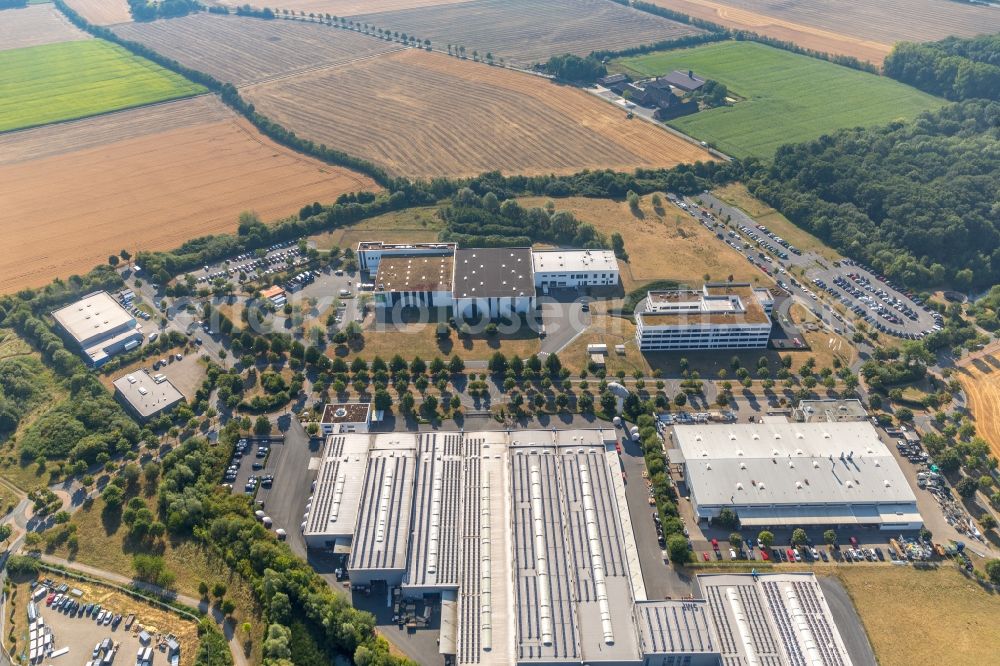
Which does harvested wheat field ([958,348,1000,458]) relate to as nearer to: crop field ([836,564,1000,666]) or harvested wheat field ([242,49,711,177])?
crop field ([836,564,1000,666])

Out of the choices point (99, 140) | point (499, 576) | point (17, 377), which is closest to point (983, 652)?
point (499, 576)

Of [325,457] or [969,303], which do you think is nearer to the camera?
[325,457]

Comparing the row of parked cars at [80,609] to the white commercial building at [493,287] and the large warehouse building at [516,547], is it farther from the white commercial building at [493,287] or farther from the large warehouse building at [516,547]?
the white commercial building at [493,287]

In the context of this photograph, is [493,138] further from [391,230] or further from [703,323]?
[703,323]

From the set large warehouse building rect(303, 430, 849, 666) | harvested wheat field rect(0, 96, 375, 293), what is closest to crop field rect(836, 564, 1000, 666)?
large warehouse building rect(303, 430, 849, 666)

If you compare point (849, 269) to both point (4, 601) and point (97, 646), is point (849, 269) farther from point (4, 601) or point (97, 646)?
point (4, 601)

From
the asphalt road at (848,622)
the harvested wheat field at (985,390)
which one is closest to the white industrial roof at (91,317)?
the asphalt road at (848,622)

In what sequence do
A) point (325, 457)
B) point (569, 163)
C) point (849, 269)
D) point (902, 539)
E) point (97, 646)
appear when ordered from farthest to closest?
point (569, 163)
point (849, 269)
point (325, 457)
point (902, 539)
point (97, 646)
